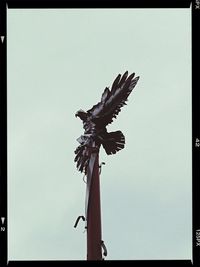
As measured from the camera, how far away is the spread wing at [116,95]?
30188 mm

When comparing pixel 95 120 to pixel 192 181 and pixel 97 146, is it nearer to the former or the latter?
pixel 97 146

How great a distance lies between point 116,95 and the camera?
30219 mm

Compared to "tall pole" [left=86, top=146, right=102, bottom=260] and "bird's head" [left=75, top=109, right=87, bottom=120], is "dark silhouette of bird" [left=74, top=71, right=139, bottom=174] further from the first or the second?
"tall pole" [left=86, top=146, right=102, bottom=260]

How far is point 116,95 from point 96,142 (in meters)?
1.33

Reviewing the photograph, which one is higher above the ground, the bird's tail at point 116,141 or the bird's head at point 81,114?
the bird's head at point 81,114

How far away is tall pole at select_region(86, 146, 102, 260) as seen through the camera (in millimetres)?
29734

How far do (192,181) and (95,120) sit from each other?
3.36 meters

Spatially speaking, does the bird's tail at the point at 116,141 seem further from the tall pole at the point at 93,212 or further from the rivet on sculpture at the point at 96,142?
the tall pole at the point at 93,212
